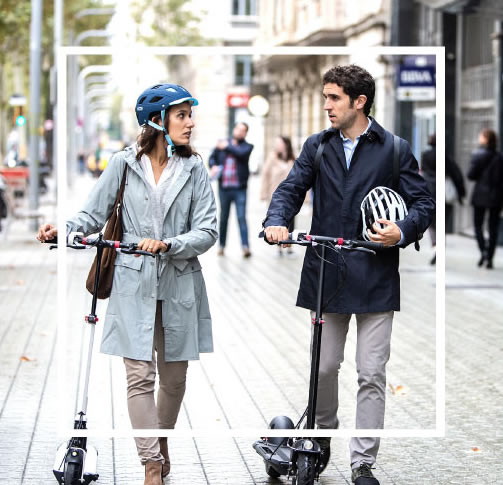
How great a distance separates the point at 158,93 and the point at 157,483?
64.8 inches

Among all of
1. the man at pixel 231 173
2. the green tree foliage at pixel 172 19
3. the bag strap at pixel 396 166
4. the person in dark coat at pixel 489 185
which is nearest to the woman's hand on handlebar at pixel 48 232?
the bag strap at pixel 396 166

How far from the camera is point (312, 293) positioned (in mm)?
5598

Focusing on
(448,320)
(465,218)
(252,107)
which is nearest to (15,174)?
(252,107)

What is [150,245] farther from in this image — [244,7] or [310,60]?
[244,7]

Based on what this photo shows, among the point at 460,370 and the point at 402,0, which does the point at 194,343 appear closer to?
the point at 460,370

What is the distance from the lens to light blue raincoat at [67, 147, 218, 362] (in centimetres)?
539

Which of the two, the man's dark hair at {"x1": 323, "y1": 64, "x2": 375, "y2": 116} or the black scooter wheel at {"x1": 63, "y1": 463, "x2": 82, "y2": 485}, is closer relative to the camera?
the black scooter wheel at {"x1": 63, "y1": 463, "x2": 82, "y2": 485}

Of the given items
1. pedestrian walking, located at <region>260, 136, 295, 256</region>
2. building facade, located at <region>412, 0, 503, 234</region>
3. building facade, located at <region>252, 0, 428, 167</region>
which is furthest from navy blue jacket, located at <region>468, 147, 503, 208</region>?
building facade, located at <region>252, 0, 428, 167</region>

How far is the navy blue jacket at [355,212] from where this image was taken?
218 inches

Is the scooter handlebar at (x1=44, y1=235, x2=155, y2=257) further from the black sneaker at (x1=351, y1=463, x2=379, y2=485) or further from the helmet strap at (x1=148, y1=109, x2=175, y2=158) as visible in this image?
the black sneaker at (x1=351, y1=463, x2=379, y2=485)

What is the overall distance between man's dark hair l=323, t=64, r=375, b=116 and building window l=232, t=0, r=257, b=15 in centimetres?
6821

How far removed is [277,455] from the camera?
18.7 ft

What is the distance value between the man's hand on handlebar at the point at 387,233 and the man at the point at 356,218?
10 cm

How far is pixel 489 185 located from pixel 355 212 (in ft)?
37.0
